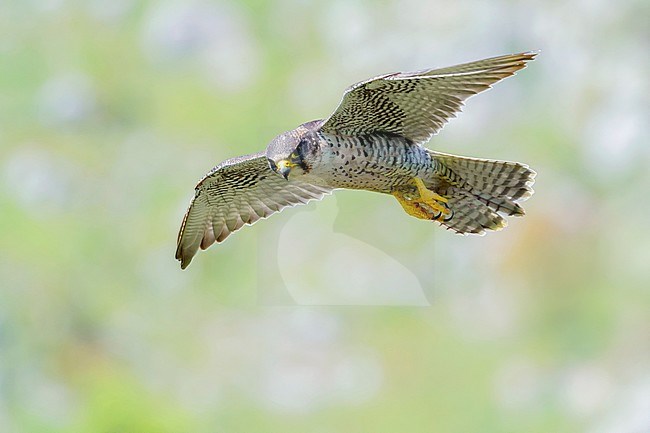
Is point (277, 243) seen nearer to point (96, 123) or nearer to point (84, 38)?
point (96, 123)

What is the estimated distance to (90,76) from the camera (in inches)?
685

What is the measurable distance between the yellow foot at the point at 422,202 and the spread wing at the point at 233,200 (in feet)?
1.67

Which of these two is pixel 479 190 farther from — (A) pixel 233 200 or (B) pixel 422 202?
(A) pixel 233 200

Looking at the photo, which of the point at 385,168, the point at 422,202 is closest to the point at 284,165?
the point at 385,168

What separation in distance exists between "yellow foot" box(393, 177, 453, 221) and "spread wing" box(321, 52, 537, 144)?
262 mm

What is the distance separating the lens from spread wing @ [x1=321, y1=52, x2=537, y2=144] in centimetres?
507

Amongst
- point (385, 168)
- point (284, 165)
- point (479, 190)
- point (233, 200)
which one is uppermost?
point (233, 200)

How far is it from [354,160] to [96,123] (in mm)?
12029

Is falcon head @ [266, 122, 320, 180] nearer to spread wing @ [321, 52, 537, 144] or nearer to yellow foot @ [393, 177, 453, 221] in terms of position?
spread wing @ [321, 52, 537, 144]

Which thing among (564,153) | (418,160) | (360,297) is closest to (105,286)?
(360,297)

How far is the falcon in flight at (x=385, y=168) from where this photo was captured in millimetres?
5277

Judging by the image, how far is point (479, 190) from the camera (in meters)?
6.07

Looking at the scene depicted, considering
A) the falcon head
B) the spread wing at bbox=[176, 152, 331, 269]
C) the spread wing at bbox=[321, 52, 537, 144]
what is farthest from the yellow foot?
the falcon head

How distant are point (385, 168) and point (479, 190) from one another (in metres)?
0.71
